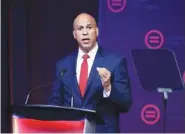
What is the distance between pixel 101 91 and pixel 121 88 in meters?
0.14

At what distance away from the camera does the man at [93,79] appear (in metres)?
2.50

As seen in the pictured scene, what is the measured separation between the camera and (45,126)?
6.79 ft

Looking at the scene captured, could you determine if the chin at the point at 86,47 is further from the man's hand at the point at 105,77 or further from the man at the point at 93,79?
the man's hand at the point at 105,77

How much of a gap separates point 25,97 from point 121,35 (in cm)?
81

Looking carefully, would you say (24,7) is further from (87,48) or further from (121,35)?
(121,35)

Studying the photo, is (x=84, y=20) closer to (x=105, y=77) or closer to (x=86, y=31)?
(x=86, y=31)

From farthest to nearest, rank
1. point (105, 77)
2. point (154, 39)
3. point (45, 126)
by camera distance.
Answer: point (154, 39), point (105, 77), point (45, 126)

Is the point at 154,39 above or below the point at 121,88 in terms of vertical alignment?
above

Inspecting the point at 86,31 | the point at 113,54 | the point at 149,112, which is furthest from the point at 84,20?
the point at 149,112

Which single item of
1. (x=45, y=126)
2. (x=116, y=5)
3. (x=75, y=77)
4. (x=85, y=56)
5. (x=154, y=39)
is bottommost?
(x=45, y=126)

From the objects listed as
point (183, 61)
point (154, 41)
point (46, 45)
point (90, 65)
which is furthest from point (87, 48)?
point (183, 61)

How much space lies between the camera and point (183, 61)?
2.58 metres

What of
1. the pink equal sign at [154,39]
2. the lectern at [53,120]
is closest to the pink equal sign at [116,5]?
the pink equal sign at [154,39]

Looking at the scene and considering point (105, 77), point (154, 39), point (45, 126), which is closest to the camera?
point (45, 126)
